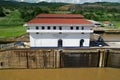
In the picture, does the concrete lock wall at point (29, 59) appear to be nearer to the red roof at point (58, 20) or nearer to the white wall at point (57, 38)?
the white wall at point (57, 38)

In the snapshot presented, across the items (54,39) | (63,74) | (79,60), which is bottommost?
(63,74)

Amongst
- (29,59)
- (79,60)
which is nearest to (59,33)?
(79,60)

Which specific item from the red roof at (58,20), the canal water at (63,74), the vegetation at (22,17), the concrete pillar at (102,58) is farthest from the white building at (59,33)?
the vegetation at (22,17)

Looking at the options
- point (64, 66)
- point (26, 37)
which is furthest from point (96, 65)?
point (26, 37)

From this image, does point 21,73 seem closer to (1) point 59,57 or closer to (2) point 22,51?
(2) point 22,51

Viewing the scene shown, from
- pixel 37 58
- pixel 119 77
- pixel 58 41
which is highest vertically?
pixel 58 41

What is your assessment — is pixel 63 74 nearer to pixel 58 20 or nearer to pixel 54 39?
pixel 54 39
